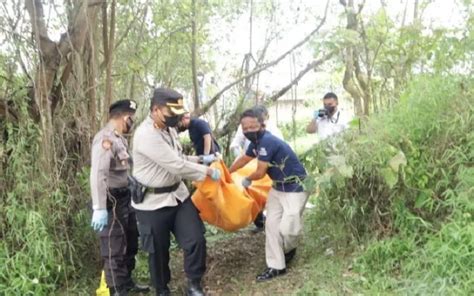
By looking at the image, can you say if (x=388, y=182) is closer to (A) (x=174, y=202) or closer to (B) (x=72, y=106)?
(A) (x=174, y=202)

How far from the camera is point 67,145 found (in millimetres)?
4844

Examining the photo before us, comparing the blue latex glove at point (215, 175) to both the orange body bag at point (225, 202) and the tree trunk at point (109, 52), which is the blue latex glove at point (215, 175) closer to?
the orange body bag at point (225, 202)

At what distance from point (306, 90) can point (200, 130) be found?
11.6 ft

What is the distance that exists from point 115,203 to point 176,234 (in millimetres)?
626

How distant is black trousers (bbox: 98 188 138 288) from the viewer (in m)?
4.19

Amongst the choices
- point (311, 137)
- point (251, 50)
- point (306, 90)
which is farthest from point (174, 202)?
point (306, 90)

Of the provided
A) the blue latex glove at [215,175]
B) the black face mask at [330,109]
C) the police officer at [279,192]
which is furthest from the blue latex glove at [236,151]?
the blue latex glove at [215,175]

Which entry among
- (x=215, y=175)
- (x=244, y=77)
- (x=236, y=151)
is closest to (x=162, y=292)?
(x=215, y=175)

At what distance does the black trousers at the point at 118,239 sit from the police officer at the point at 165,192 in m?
0.32

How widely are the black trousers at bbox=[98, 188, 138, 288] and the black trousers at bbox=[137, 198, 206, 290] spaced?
1.04ft

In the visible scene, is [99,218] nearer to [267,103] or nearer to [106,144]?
[106,144]

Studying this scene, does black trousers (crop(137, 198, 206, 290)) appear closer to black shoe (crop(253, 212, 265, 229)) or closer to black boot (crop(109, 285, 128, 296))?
black boot (crop(109, 285, 128, 296))

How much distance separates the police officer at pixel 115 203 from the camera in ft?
13.4

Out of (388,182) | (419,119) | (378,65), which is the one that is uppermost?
(378,65)
